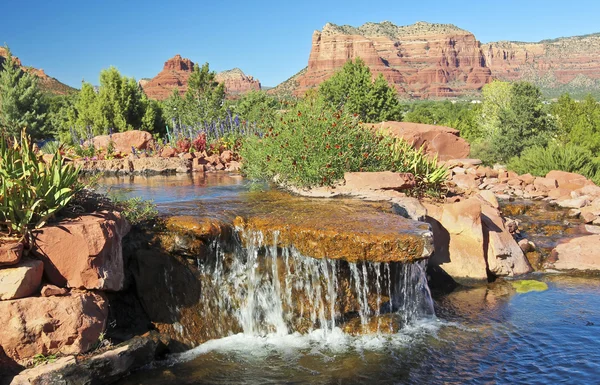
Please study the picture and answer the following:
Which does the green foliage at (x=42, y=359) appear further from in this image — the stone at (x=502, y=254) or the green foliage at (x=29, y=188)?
the stone at (x=502, y=254)

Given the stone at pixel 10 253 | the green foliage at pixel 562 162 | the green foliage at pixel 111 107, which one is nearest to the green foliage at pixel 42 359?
the stone at pixel 10 253

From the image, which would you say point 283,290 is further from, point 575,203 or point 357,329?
point 575,203

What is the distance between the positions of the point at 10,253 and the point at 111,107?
20.7 m

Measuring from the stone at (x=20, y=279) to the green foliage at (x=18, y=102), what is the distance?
66.8 ft

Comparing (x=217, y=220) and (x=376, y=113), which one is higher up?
(x=376, y=113)

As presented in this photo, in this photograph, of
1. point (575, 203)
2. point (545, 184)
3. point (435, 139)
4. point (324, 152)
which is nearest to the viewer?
point (324, 152)

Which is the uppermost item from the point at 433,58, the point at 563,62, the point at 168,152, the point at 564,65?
the point at 433,58

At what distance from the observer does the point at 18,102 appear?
24.1m

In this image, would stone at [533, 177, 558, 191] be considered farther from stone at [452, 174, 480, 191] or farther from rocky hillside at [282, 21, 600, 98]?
rocky hillside at [282, 21, 600, 98]

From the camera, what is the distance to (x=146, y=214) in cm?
650

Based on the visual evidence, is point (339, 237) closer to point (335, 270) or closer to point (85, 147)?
point (335, 270)

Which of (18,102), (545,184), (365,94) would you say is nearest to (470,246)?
(545,184)

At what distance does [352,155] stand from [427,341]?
4.24m

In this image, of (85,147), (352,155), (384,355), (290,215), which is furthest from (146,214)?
(85,147)
